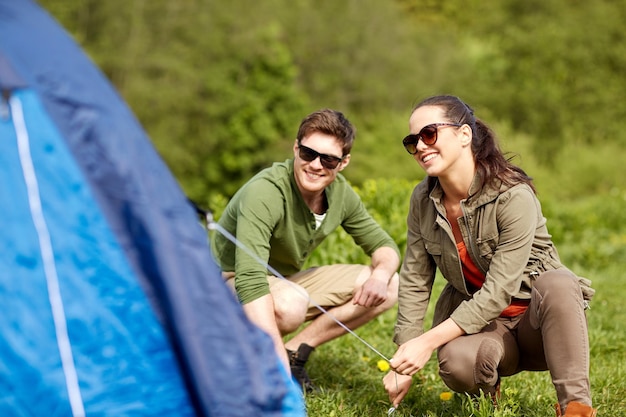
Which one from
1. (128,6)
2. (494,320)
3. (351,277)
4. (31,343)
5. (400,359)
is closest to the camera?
(31,343)

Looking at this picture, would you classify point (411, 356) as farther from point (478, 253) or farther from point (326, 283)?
point (326, 283)

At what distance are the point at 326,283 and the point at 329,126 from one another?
845mm

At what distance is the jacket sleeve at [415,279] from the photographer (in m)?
3.32

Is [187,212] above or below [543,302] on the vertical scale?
above

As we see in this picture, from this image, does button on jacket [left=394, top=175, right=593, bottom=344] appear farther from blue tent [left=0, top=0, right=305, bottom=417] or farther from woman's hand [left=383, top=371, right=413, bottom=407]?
blue tent [left=0, top=0, right=305, bottom=417]

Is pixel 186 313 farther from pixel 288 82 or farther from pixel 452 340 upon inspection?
pixel 288 82

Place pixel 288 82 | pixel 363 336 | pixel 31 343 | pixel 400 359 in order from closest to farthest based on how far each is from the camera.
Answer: pixel 31 343
pixel 400 359
pixel 363 336
pixel 288 82

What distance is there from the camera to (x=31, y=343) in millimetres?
2189

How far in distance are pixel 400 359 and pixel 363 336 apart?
1.80 m

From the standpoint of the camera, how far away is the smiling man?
11.4 ft

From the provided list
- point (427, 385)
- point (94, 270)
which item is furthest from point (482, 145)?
point (94, 270)

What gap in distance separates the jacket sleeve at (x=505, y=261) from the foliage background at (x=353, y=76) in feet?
72.9

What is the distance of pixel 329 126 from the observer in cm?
363

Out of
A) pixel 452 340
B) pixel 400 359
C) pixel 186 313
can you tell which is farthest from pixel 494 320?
pixel 186 313
